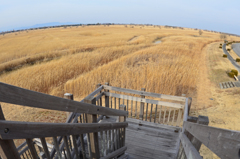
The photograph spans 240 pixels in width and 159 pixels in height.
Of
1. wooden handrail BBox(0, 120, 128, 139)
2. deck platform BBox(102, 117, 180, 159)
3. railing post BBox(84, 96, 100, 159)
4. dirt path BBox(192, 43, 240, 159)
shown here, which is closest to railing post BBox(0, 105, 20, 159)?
wooden handrail BBox(0, 120, 128, 139)

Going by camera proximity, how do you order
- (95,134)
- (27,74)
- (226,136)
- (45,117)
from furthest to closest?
(27,74)
(45,117)
(95,134)
(226,136)

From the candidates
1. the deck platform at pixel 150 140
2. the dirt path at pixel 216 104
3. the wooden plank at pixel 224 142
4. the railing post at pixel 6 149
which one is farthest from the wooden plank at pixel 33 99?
the dirt path at pixel 216 104

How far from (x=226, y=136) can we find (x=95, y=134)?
168cm

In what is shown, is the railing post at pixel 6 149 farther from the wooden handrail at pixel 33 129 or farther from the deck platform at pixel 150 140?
the deck platform at pixel 150 140

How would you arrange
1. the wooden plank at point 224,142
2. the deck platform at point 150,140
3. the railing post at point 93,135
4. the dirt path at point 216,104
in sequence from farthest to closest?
the dirt path at point 216,104, the deck platform at point 150,140, the railing post at point 93,135, the wooden plank at point 224,142

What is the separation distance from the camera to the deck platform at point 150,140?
3812 millimetres

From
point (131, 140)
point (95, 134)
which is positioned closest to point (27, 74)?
point (131, 140)

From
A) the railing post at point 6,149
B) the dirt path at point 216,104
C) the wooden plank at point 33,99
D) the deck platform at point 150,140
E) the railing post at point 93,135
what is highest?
the wooden plank at point 33,99

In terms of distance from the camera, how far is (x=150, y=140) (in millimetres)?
4270

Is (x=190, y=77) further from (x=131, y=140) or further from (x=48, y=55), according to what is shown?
(x=48, y=55)

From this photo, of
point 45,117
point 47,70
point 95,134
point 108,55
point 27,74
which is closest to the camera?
point 95,134

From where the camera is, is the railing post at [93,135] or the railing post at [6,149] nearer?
the railing post at [6,149]

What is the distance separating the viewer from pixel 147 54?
16859 mm

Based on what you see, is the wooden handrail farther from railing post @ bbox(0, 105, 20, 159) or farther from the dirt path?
the dirt path
